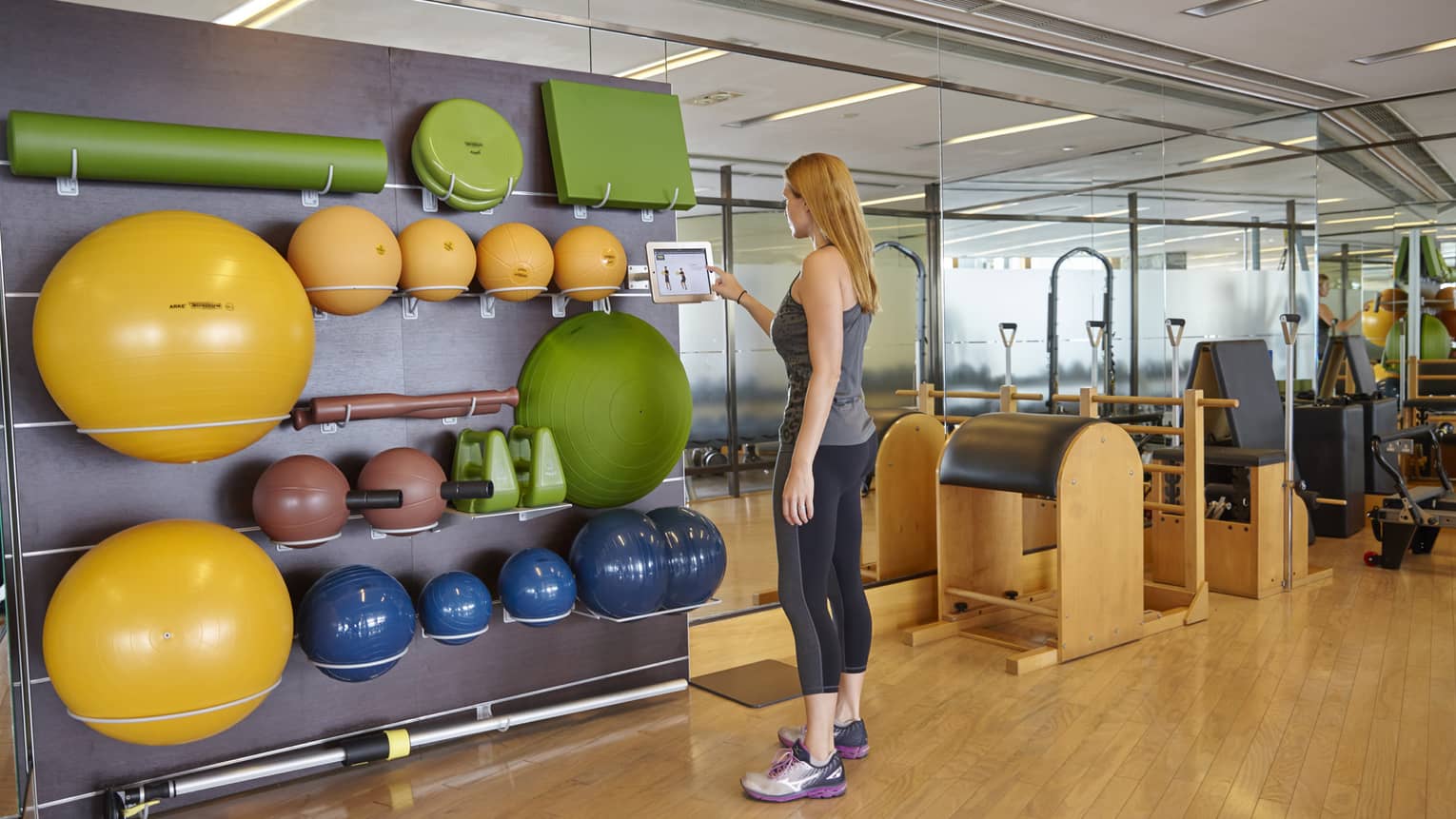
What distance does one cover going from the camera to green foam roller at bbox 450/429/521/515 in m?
3.17

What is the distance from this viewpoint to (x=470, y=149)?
3.18m

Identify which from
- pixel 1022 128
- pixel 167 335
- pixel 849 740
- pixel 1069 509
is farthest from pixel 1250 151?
pixel 167 335

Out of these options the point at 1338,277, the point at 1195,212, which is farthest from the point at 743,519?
the point at 1338,277

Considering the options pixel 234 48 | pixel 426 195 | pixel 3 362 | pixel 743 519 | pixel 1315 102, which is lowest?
pixel 743 519

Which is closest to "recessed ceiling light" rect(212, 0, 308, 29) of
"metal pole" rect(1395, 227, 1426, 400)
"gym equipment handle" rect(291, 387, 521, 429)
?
"gym equipment handle" rect(291, 387, 521, 429)

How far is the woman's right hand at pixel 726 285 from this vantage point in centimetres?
341

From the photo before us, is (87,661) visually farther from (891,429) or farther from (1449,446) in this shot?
(1449,446)

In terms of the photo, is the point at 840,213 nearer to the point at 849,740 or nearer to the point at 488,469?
the point at 488,469

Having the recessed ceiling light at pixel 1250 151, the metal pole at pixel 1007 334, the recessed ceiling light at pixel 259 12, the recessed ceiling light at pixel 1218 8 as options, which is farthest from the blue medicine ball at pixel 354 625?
the recessed ceiling light at pixel 1250 151

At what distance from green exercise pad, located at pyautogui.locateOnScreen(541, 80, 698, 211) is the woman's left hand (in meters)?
1.25

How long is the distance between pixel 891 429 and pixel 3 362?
3276 mm

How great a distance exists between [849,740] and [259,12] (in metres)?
2.92

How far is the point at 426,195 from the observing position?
129 inches

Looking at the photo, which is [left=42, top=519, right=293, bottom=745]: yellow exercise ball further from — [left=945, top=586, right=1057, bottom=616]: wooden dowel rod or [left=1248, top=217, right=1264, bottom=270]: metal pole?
[left=1248, top=217, right=1264, bottom=270]: metal pole
